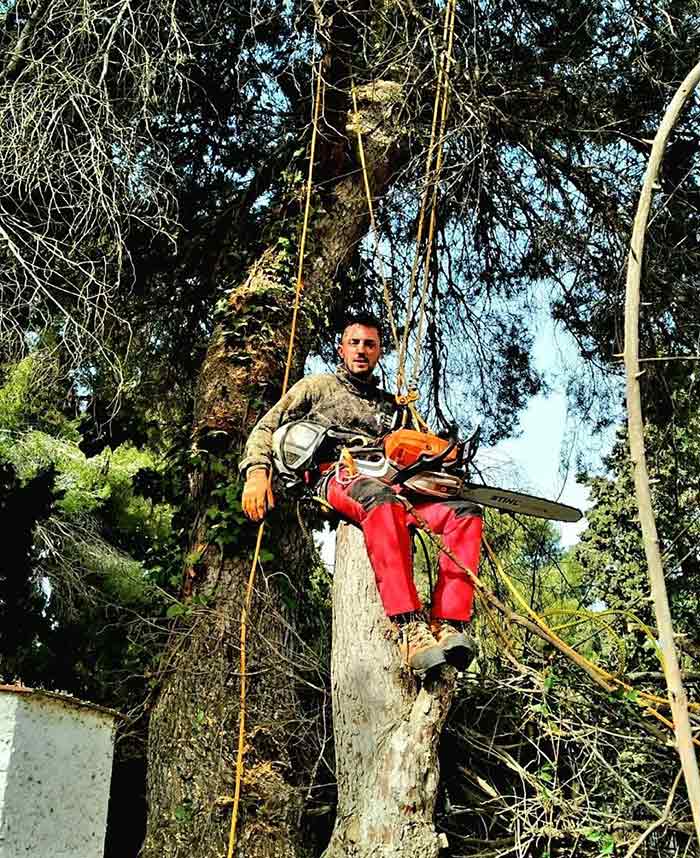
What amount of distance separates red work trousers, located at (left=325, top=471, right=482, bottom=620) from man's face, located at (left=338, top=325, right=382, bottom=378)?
2.60 ft

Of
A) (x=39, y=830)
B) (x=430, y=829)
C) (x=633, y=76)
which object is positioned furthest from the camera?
(x=633, y=76)

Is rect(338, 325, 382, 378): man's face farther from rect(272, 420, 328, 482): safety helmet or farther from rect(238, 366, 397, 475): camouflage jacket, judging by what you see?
rect(272, 420, 328, 482): safety helmet

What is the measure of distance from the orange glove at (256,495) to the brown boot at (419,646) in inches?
33.8

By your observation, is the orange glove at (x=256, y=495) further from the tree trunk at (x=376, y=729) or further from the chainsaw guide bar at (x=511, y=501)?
the chainsaw guide bar at (x=511, y=501)

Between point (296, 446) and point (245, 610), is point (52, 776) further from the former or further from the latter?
point (245, 610)

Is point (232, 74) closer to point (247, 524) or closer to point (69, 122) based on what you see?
point (69, 122)

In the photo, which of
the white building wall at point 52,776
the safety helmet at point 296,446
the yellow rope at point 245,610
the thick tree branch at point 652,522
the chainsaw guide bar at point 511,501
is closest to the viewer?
the thick tree branch at point 652,522

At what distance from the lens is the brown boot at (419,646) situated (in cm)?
371

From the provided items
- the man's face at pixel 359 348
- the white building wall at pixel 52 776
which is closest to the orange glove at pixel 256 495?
the man's face at pixel 359 348

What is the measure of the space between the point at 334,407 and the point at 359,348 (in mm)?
297

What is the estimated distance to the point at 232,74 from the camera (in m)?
6.76

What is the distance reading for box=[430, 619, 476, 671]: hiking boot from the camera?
12.2 ft

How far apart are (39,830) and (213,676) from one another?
249 centimetres

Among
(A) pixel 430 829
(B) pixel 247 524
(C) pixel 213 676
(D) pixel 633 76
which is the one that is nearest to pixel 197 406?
(B) pixel 247 524
